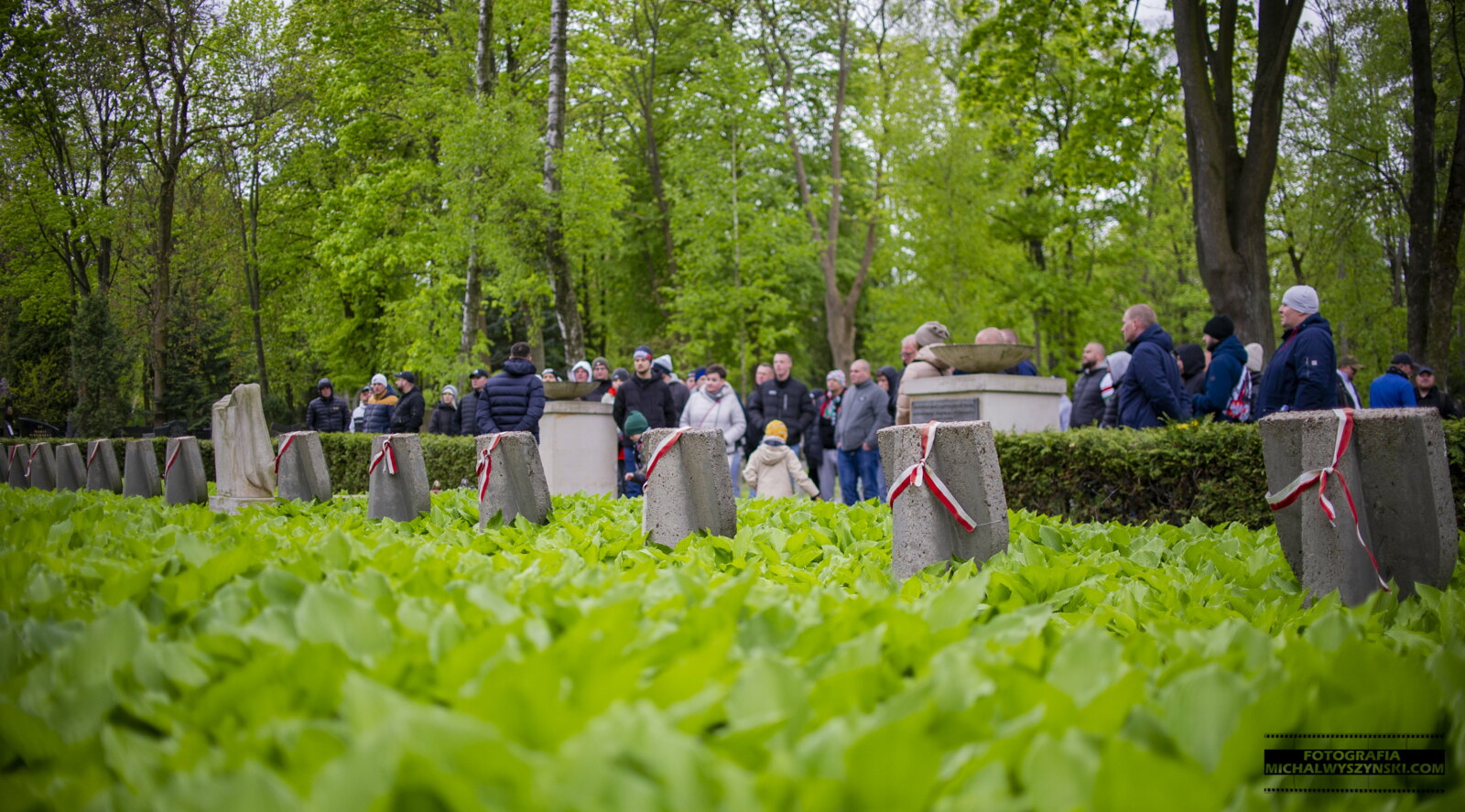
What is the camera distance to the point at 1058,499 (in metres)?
8.56

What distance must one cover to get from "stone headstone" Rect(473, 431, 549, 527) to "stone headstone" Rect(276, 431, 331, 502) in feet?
8.29

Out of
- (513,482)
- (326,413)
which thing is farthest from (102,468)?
(513,482)

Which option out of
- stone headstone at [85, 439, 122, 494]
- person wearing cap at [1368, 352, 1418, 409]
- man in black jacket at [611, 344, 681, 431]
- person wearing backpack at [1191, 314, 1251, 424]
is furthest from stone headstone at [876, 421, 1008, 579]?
stone headstone at [85, 439, 122, 494]

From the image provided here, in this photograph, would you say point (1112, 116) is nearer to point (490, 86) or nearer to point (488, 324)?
point (490, 86)

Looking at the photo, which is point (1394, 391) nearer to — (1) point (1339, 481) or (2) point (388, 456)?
(1) point (1339, 481)

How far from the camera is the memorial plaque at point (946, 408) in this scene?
10.9m

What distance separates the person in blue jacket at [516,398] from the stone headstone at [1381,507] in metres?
9.02

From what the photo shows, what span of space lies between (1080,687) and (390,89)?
26811 mm

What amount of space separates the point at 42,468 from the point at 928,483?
11423mm

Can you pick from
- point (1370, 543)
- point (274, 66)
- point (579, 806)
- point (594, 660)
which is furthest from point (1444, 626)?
point (274, 66)

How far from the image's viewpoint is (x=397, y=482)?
727 centimetres

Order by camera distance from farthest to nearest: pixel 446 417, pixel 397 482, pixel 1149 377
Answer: pixel 446 417, pixel 1149 377, pixel 397 482

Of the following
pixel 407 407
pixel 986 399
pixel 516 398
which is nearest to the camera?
pixel 986 399

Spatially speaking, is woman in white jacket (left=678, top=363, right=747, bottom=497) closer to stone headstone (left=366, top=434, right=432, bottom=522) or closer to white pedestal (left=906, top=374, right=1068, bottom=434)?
white pedestal (left=906, top=374, right=1068, bottom=434)
